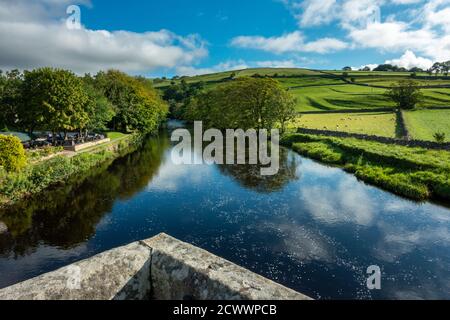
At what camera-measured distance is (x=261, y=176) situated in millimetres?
35500

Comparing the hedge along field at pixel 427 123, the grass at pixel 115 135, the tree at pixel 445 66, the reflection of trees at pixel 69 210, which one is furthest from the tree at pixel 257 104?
the tree at pixel 445 66

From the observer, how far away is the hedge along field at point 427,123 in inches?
1877

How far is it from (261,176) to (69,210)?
755 inches

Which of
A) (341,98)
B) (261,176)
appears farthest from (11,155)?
(341,98)

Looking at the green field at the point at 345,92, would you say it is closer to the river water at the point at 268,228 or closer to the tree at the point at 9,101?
the river water at the point at 268,228

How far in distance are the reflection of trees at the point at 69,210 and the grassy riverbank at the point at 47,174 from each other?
1076 mm

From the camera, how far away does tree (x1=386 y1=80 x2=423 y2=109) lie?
80312 millimetres

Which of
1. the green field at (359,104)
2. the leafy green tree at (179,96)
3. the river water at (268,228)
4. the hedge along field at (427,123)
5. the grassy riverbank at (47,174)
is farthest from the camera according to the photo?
the leafy green tree at (179,96)

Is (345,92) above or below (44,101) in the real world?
above

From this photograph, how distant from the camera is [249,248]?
18.9m

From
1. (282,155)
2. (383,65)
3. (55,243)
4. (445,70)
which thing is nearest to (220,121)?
(282,155)

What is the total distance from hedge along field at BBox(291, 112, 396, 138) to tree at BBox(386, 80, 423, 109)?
8.56 meters

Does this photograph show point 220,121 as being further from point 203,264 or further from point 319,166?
point 203,264

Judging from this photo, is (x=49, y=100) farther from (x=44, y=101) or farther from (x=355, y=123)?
(x=355, y=123)
